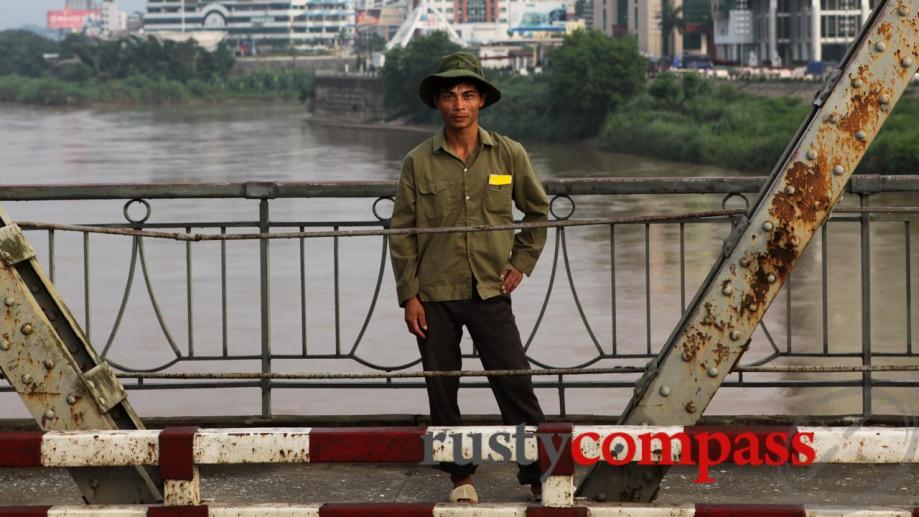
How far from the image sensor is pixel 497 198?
5086 millimetres

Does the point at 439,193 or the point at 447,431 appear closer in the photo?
the point at 447,431

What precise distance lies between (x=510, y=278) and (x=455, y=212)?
0.26 meters

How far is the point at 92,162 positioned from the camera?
48.9 meters

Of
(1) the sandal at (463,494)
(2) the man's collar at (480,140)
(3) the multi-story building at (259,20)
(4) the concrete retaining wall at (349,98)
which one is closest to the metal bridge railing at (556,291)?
(2) the man's collar at (480,140)

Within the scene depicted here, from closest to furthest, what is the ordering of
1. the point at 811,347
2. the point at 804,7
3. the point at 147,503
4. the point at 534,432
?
the point at 534,432 → the point at 147,503 → the point at 811,347 → the point at 804,7

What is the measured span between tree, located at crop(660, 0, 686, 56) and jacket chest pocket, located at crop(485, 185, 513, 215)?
321 ft

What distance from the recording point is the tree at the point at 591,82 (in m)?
59.4

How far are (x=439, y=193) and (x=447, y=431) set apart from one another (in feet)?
2.91

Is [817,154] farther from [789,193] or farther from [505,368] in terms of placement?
[505,368]

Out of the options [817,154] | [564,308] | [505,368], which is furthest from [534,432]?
[564,308]

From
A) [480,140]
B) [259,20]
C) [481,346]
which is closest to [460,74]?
[480,140]

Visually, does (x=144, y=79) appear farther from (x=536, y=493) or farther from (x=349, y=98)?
(x=536, y=493)

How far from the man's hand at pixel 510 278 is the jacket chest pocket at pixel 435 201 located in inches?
10.3

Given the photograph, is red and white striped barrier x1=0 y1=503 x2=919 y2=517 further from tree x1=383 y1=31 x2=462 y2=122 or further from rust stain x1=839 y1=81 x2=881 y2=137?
tree x1=383 y1=31 x2=462 y2=122
